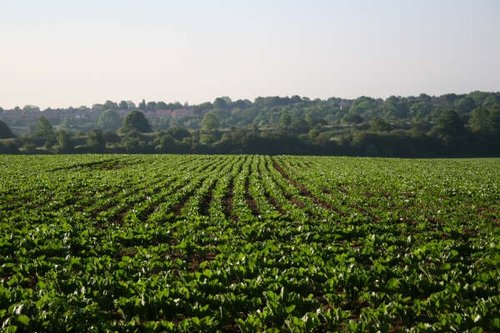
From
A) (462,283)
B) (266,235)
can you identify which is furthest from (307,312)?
(266,235)

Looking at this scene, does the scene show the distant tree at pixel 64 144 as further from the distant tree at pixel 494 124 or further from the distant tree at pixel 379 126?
the distant tree at pixel 494 124

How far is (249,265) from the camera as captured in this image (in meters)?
9.45

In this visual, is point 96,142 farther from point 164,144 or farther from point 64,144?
point 164,144

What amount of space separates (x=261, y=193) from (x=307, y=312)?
16561mm

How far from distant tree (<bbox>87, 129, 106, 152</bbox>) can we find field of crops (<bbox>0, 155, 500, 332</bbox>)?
3111 inches

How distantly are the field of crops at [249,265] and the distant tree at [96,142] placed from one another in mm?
79021

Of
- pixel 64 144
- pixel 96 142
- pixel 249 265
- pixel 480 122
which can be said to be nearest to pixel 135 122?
pixel 96 142

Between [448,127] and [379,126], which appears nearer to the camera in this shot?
[448,127]

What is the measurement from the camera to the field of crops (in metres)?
6.84

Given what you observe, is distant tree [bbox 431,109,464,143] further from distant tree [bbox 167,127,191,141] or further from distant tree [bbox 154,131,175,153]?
distant tree [bbox 154,131,175,153]

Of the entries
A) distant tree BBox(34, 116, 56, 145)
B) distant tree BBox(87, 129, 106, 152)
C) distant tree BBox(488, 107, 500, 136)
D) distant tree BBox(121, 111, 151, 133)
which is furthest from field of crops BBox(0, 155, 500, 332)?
distant tree BBox(121, 111, 151, 133)

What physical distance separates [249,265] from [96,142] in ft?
315

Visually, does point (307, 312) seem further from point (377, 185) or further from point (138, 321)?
point (377, 185)

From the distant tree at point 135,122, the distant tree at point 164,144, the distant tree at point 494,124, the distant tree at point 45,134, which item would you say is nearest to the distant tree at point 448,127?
the distant tree at point 494,124
